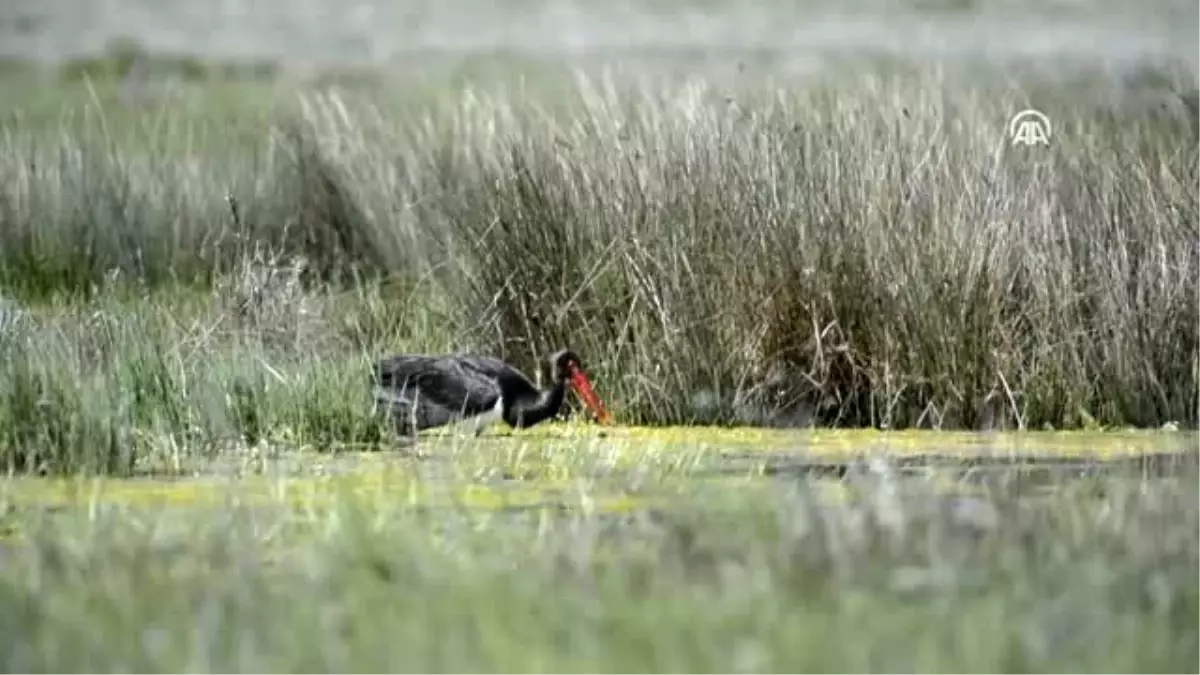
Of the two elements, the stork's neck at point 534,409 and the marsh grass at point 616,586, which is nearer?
the marsh grass at point 616,586

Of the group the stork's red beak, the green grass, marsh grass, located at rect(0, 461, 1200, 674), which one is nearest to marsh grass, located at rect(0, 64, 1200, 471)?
the green grass

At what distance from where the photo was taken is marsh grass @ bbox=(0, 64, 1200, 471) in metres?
5.61

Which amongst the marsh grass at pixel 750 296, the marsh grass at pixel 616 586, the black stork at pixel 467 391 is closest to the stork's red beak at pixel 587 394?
the black stork at pixel 467 391

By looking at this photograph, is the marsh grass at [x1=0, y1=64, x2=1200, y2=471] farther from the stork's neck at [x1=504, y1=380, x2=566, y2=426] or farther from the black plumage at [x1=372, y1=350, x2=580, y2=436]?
the stork's neck at [x1=504, y1=380, x2=566, y2=426]

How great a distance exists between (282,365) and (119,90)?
11.4 feet

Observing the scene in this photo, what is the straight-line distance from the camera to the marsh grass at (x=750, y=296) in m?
5.61

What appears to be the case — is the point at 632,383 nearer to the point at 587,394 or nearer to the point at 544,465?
the point at 587,394

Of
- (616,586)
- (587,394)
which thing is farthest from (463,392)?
(616,586)

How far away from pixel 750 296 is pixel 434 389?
0.85 metres

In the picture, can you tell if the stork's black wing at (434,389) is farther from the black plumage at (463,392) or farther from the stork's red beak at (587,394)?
the stork's red beak at (587,394)

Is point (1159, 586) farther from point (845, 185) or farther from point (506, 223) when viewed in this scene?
point (506, 223)

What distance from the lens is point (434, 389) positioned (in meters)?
5.67

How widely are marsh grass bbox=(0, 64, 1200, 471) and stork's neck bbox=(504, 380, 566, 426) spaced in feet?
0.96

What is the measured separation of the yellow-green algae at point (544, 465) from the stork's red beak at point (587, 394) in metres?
0.06
